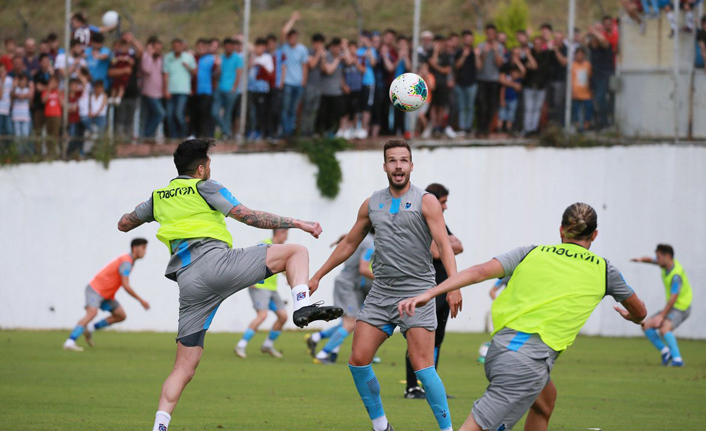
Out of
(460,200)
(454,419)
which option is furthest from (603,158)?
(454,419)

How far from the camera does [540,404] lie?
249 inches

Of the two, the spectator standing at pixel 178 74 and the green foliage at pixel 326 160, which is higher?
the spectator standing at pixel 178 74

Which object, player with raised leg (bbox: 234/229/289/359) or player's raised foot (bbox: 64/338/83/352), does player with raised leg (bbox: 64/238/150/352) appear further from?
player with raised leg (bbox: 234/229/289/359)

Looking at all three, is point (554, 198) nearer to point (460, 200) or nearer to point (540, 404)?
point (460, 200)

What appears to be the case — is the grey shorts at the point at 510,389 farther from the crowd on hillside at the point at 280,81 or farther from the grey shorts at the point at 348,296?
the crowd on hillside at the point at 280,81

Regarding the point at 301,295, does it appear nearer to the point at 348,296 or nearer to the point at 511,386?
the point at 511,386

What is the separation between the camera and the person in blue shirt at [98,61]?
1977 centimetres

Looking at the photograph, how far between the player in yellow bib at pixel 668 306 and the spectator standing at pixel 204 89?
9.21 metres

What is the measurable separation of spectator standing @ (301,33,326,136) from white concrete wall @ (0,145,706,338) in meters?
1.10

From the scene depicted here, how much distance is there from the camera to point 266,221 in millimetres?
7430

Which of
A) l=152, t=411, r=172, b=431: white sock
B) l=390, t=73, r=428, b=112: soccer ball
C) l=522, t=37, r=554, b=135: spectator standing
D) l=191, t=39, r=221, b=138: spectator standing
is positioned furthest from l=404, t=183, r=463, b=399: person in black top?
l=191, t=39, r=221, b=138: spectator standing

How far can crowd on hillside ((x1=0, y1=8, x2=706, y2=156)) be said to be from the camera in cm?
1978

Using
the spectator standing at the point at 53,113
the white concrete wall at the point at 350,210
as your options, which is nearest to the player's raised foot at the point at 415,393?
the white concrete wall at the point at 350,210

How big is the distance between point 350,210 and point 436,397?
13.5 metres
